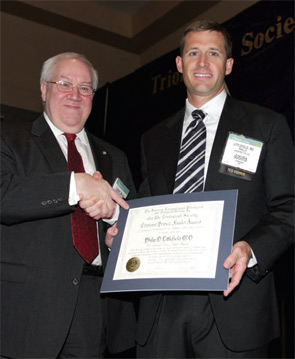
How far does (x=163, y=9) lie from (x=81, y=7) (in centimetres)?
Result: 114

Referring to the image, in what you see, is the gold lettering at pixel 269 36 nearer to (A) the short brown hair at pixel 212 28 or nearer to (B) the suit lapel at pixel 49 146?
(A) the short brown hair at pixel 212 28

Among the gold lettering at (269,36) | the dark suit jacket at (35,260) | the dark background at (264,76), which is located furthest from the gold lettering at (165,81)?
the dark suit jacket at (35,260)

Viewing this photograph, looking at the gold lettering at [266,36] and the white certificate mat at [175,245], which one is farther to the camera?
the gold lettering at [266,36]

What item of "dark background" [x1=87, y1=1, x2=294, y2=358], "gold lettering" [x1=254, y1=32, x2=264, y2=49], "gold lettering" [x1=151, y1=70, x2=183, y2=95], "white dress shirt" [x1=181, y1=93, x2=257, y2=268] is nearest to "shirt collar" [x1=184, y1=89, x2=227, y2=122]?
"white dress shirt" [x1=181, y1=93, x2=257, y2=268]

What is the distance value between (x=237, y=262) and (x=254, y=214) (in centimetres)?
29

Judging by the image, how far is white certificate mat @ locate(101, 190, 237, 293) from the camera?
67.8 inches

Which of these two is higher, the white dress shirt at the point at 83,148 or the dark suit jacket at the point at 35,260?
the white dress shirt at the point at 83,148

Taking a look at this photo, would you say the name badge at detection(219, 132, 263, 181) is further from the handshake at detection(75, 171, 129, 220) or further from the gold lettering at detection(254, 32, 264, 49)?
the gold lettering at detection(254, 32, 264, 49)

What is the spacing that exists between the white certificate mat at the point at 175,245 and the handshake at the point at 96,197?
15 centimetres

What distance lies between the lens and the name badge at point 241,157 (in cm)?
198

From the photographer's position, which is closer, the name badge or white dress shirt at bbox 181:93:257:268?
the name badge

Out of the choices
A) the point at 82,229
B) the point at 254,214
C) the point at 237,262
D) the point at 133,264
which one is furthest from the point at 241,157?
the point at 82,229

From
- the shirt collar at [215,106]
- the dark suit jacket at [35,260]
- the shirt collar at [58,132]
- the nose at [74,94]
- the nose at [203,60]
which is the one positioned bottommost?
the dark suit jacket at [35,260]

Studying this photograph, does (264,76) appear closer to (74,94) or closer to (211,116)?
(211,116)
